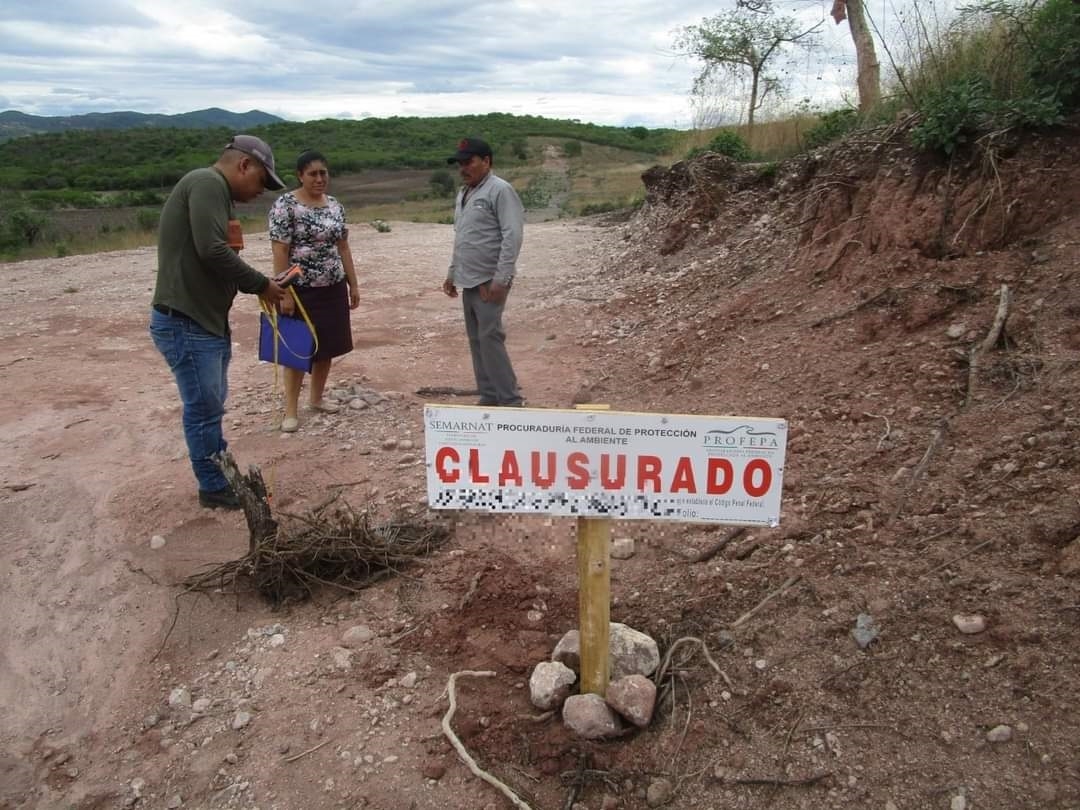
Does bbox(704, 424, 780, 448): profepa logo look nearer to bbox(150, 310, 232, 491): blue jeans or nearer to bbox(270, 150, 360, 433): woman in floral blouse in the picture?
bbox(150, 310, 232, 491): blue jeans

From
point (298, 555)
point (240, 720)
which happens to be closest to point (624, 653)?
point (240, 720)

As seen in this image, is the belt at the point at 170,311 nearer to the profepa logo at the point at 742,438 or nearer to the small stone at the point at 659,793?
the profepa logo at the point at 742,438

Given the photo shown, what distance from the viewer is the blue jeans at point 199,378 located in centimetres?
350

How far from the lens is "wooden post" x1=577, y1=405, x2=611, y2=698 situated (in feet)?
6.96

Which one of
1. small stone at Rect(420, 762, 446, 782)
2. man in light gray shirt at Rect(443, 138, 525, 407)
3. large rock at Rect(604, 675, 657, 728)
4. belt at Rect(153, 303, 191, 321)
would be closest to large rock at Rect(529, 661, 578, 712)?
large rock at Rect(604, 675, 657, 728)

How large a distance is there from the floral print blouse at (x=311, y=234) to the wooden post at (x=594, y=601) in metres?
2.90

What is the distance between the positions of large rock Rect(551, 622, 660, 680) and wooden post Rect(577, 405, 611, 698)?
0.34ft

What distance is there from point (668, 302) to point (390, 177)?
120 feet

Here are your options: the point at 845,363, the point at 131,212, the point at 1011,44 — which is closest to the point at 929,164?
the point at 1011,44

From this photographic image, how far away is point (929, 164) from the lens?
485 centimetres

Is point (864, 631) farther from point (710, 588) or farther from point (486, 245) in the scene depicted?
point (486, 245)

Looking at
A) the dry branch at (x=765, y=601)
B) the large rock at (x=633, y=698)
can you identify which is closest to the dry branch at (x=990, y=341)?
the dry branch at (x=765, y=601)

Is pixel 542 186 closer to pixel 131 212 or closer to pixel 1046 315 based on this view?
pixel 131 212

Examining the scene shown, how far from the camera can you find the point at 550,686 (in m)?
2.32
